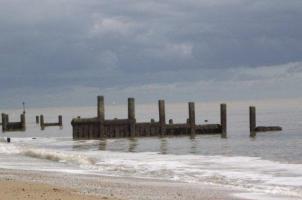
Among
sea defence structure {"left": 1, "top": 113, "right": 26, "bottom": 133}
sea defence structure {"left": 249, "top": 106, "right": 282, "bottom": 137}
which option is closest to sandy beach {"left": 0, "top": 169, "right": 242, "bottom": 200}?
sea defence structure {"left": 249, "top": 106, "right": 282, "bottom": 137}

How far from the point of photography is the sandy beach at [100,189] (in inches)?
477

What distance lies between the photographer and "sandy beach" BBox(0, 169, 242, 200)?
12.1 m

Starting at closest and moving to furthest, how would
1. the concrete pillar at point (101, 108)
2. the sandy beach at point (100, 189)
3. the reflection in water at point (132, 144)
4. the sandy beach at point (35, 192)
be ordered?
the sandy beach at point (35, 192) < the sandy beach at point (100, 189) < the reflection in water at point (132, 144) < the concrete pillar at point (101, 108)

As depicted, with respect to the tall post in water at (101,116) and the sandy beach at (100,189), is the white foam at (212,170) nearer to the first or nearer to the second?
the sandy beach at (100,189)

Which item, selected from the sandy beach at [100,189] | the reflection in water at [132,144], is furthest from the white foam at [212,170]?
the reflection in water at [132,144]

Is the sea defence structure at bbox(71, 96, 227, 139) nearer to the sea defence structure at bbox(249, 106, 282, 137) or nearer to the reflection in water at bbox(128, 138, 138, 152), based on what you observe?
the reflection in water at bbox(128, 138, 138, 152)

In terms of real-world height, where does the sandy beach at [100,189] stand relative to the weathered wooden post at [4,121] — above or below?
below

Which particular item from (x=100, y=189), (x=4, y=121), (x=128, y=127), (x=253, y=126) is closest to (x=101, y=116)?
(x=128, y=127)

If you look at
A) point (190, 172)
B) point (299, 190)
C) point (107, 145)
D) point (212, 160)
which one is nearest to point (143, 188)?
point (299, 190)

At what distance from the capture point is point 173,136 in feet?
150

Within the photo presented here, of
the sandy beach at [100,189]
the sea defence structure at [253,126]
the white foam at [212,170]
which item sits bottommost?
the white foam at [212,170]

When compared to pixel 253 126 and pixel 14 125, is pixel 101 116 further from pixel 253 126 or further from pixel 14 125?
pixel 14 125

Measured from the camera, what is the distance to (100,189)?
13836 millimetres

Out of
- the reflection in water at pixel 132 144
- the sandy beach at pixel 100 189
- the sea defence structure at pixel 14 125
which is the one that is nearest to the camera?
the sandy beach at pixel 100 189
